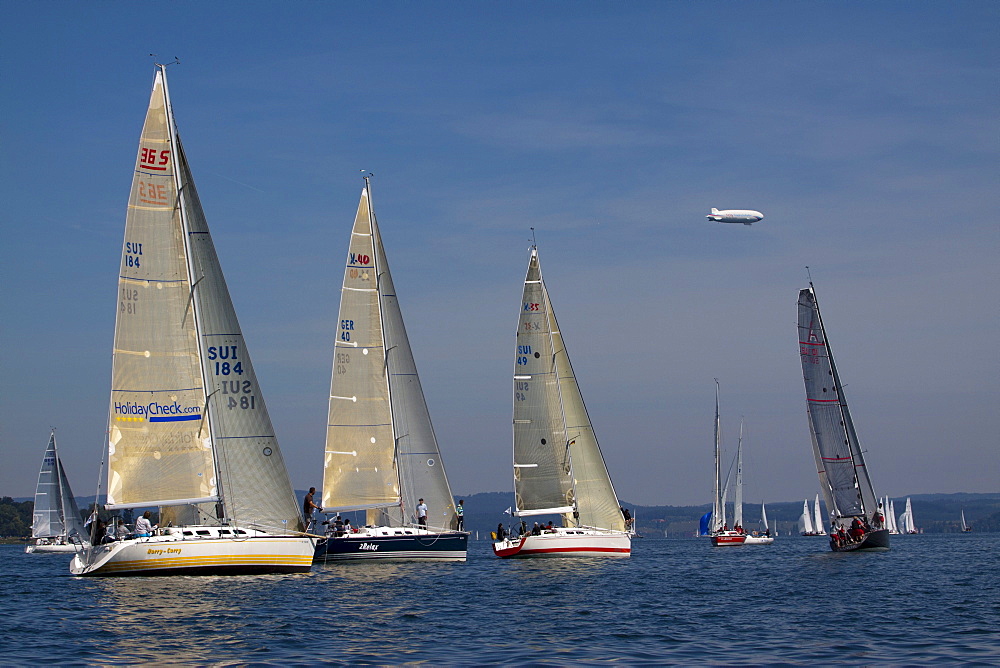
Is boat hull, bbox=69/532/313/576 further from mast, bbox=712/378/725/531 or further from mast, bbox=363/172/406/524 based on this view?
mast, bbox=712/378/725/531

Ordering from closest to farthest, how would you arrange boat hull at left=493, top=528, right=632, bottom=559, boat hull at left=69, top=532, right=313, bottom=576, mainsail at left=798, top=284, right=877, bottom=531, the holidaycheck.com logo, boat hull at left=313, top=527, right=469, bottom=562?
boat hull at left=69, top=532, right=313, bottom=576, the holidaycheck.com logo, boat hull at left=313, top=527, right=469, bottom=562, boat hull at left=493, top=528, right=632, bottom=559, mainsail at left=798, top=284, right=877, bottom=531

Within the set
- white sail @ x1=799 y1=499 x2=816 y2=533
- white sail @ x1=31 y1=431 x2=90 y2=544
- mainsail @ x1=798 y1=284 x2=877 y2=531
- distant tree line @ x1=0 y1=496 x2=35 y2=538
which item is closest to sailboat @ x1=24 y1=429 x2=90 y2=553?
white sail @ x1=31 y1=431 x2=90 y2=544

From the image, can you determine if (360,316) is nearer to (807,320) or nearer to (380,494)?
(380,494)

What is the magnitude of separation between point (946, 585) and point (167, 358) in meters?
23.6

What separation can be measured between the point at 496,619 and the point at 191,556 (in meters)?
8.79

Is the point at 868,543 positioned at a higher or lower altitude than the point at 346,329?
lower

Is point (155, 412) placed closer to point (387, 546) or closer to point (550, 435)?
point (387, 546)

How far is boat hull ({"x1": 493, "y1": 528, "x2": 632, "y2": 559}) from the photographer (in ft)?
142

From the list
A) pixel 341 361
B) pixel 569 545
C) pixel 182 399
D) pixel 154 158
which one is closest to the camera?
pixel 182 399

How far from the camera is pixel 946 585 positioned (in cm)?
3347

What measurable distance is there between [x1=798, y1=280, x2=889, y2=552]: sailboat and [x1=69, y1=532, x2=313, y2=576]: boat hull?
3256 centimetres

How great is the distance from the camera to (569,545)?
43.2 m

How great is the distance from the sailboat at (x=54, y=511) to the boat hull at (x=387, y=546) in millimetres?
46840

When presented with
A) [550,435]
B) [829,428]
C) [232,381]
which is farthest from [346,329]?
[829,428]
